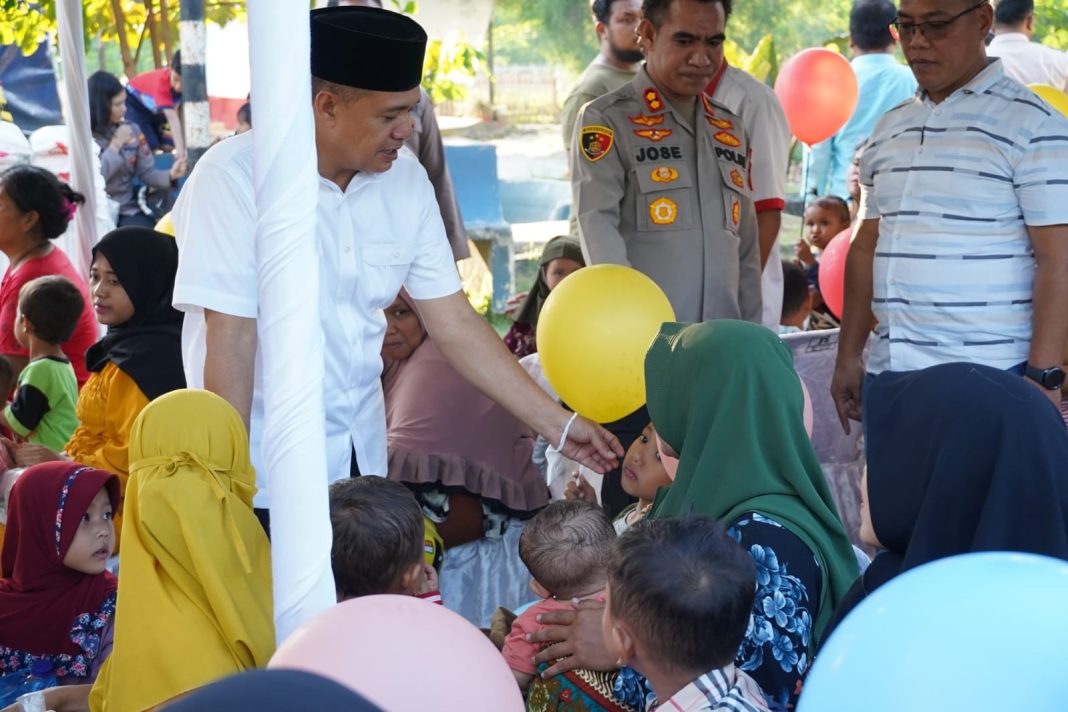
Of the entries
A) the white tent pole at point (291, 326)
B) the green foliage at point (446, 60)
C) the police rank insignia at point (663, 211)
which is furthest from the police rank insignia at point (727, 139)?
the green foliage at point (446, 60)

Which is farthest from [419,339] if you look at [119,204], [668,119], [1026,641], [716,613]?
[119,204]

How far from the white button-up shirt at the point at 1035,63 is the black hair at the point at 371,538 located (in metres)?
5.24

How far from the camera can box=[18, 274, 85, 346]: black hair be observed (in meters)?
4.59

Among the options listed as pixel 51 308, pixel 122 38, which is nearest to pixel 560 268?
pixel 51 308

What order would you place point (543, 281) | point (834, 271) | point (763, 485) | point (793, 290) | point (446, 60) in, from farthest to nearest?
point (446, 60) → point (793, 290) → point (834, 271) → point (543, 281) → point (763, 485)

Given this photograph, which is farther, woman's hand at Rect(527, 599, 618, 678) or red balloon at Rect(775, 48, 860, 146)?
red balloon at Rect(775, 48, 860, 146)

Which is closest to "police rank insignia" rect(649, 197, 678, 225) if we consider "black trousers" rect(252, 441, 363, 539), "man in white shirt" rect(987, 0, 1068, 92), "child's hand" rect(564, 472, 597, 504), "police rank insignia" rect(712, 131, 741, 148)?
"police rank insignia" rect(712, 131, 741, 148)

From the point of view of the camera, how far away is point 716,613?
6.15 ft

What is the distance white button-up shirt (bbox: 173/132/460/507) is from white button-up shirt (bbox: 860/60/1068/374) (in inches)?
54.6

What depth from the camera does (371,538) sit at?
240 centimetres

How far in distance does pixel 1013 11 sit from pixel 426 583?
17.7 feet

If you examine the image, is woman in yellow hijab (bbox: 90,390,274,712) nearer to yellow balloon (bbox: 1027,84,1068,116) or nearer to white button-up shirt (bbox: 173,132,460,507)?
white button-up shirt (bbox: 173,132,460,507)

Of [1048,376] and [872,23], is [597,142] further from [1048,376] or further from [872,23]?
[872,23]

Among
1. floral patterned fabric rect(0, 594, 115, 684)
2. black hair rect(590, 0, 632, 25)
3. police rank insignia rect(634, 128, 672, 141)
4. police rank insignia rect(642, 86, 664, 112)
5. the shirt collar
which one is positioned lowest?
floral patterned fabric rect(0, 594, 115, 684)
